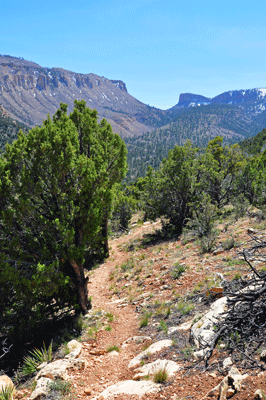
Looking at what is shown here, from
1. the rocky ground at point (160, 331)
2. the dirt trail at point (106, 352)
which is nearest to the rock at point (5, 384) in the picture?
the rocky ground at point (160, 331)

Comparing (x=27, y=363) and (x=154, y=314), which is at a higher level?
(x=27, y=363)

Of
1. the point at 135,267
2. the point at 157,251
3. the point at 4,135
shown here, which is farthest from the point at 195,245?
the point at 4,135

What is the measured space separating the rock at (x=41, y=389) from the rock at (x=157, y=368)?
1.79m

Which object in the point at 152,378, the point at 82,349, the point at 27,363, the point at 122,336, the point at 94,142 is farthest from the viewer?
the point at 94,142

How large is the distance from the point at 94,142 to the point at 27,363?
27.9 feet

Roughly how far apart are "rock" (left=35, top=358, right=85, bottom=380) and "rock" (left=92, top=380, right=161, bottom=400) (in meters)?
1.04

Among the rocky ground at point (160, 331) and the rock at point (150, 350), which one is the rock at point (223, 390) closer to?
the rocky ground at point (160, 331)

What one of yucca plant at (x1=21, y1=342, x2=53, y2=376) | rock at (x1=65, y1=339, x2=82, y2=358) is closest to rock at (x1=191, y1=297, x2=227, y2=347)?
rock at (x1=65, y1=339, x2=82, y2=358)

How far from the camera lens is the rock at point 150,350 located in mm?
5777

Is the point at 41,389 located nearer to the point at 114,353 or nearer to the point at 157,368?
the point at 114,353

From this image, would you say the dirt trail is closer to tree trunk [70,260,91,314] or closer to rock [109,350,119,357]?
rock [109,350,119,357]

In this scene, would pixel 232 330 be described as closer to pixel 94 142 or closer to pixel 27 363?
pixel 27 363

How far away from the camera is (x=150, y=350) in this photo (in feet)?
19.5

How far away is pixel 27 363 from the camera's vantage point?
5.96 m
